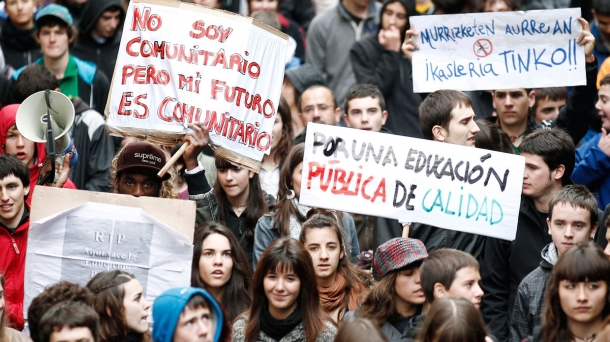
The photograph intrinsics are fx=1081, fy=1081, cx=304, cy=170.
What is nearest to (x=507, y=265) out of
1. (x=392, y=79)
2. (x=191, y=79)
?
(x=191, y=79)

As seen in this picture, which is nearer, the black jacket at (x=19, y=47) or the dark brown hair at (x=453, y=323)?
the dark brown hair at (x=453, y=323)

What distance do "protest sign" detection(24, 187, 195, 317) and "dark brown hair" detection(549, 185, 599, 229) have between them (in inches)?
90.5

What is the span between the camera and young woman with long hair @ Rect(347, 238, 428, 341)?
6719mm

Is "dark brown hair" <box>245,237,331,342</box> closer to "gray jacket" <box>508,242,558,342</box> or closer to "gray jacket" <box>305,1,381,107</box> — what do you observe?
"gray jacket" <box>508,242,558,342</box>

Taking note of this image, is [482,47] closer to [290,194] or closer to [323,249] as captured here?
[290,194]

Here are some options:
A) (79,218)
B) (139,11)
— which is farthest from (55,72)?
(79,218)

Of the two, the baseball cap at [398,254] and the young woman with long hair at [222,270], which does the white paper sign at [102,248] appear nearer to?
the young woman with long hair at [222,270]

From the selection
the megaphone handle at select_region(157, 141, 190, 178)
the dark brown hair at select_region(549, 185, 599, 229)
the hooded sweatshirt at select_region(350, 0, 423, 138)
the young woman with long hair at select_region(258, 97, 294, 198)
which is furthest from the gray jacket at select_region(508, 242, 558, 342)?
the hooded sweatshirt at select_region(350, 0, 423, 138)

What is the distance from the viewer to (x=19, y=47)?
38.0 ft

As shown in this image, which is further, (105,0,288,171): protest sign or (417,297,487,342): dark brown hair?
(105,0,288,171): protest sign

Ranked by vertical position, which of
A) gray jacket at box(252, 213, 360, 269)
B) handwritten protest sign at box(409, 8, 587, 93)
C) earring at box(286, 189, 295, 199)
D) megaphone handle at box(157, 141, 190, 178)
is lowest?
gray jacket at box(252, 213, 360, 269)

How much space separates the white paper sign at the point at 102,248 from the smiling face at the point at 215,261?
46cm

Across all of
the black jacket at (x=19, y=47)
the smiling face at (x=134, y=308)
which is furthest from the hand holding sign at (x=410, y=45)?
the black jacket at (x=19, y=47)

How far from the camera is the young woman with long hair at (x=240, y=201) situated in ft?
27.2
